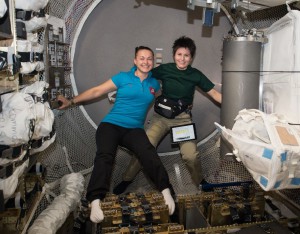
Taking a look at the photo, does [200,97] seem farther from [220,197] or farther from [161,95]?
[220,197]

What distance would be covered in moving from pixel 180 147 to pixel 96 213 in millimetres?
1248

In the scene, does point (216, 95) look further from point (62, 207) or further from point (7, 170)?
point (7, 170)

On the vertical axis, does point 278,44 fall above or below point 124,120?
above

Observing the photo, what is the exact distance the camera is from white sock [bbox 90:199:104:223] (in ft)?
8.39

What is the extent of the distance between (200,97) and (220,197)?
142 centimetres

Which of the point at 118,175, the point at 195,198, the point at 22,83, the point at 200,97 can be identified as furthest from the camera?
the point at 200,97

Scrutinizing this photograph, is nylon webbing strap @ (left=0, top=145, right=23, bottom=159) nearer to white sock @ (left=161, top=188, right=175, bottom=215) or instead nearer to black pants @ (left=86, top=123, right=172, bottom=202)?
black pants @ (left=86, top=123, right=172, bottom=202)

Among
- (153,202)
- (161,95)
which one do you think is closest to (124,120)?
(161,95)

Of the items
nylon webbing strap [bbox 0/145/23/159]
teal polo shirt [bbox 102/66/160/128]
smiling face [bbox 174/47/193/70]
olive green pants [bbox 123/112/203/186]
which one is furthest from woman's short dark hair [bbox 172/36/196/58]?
nylon webbing strap [bbox 0/145/23/159]

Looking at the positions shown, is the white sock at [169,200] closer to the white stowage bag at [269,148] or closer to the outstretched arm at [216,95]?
the white stowage bag at [269,148]

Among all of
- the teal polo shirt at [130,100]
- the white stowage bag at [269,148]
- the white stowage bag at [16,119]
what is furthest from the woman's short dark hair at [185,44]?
the white stowage bag at [16,119]

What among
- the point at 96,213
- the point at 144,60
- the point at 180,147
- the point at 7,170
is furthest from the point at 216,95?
the point at 7,170

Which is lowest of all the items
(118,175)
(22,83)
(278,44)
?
(118,175)

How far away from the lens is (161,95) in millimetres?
3453
